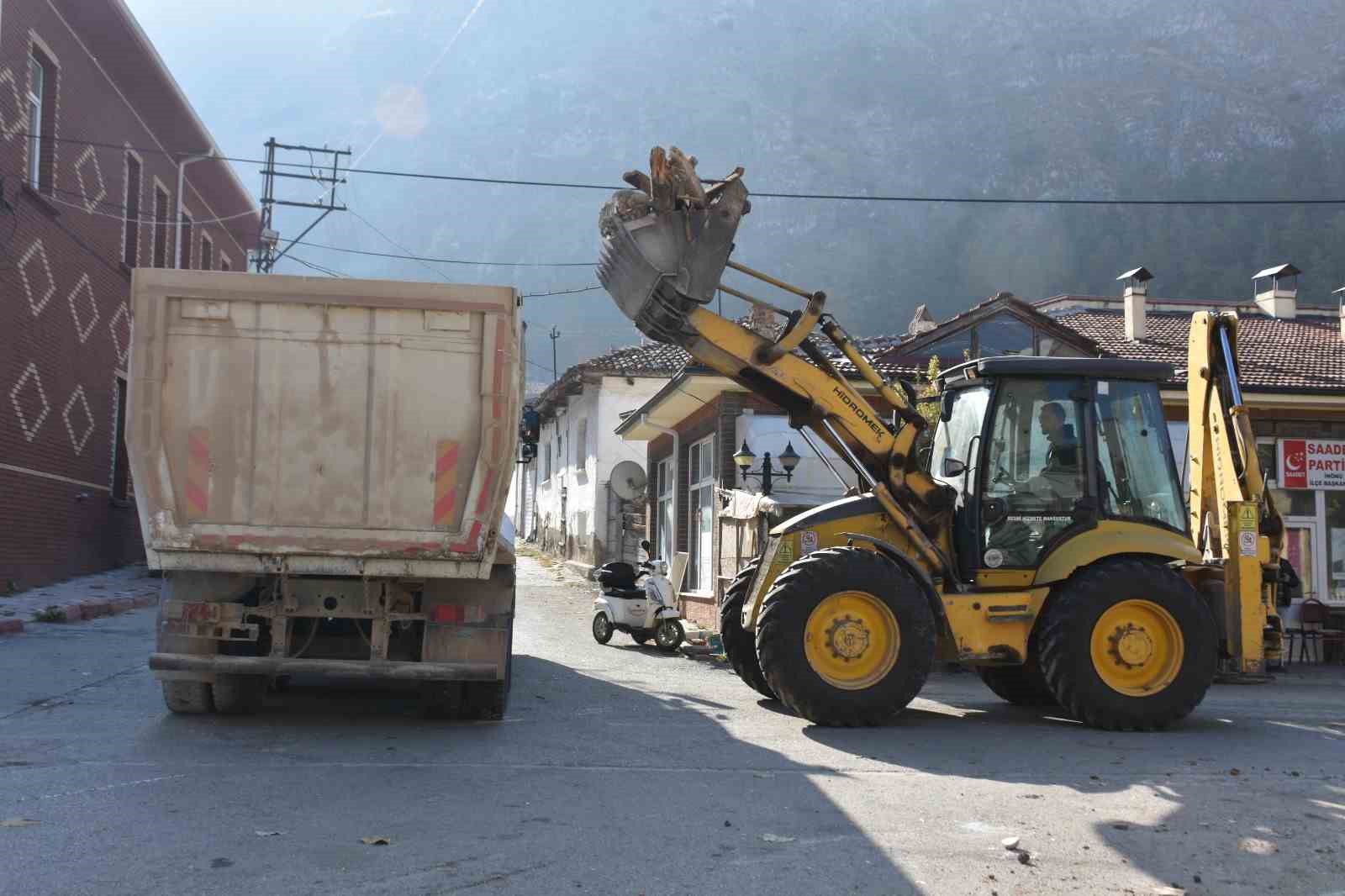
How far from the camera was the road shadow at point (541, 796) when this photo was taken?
4.88 meters

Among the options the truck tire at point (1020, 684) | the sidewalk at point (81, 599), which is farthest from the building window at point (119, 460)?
the truck tire at point (1020, 684)

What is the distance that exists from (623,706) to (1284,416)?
12909mm

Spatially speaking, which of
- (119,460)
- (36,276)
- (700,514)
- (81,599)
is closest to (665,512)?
(700,514)

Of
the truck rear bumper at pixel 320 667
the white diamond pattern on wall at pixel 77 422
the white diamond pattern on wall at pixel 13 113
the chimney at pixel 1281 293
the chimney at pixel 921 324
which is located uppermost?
the chimney at pixel 1281 293

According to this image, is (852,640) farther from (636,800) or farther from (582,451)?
(582,451)

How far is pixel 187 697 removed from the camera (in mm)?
8281

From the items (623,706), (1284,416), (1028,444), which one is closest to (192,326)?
(623,706)

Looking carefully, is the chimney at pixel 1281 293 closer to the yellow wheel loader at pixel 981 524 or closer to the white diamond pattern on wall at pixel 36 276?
the yellow wheel loader at pixel 981 524

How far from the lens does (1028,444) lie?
941cm

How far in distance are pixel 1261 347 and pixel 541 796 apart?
20.0 meters

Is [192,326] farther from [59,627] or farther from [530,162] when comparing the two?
[530,162]

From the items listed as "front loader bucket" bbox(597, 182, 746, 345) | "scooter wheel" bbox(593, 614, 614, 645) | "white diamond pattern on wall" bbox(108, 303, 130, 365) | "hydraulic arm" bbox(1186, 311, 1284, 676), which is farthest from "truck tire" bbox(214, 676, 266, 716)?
"white diamond pattern on wall" bbox(108, 303, 130, 365)

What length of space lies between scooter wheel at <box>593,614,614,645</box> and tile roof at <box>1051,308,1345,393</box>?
7.80m

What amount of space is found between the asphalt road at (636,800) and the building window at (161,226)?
15.9 meters
